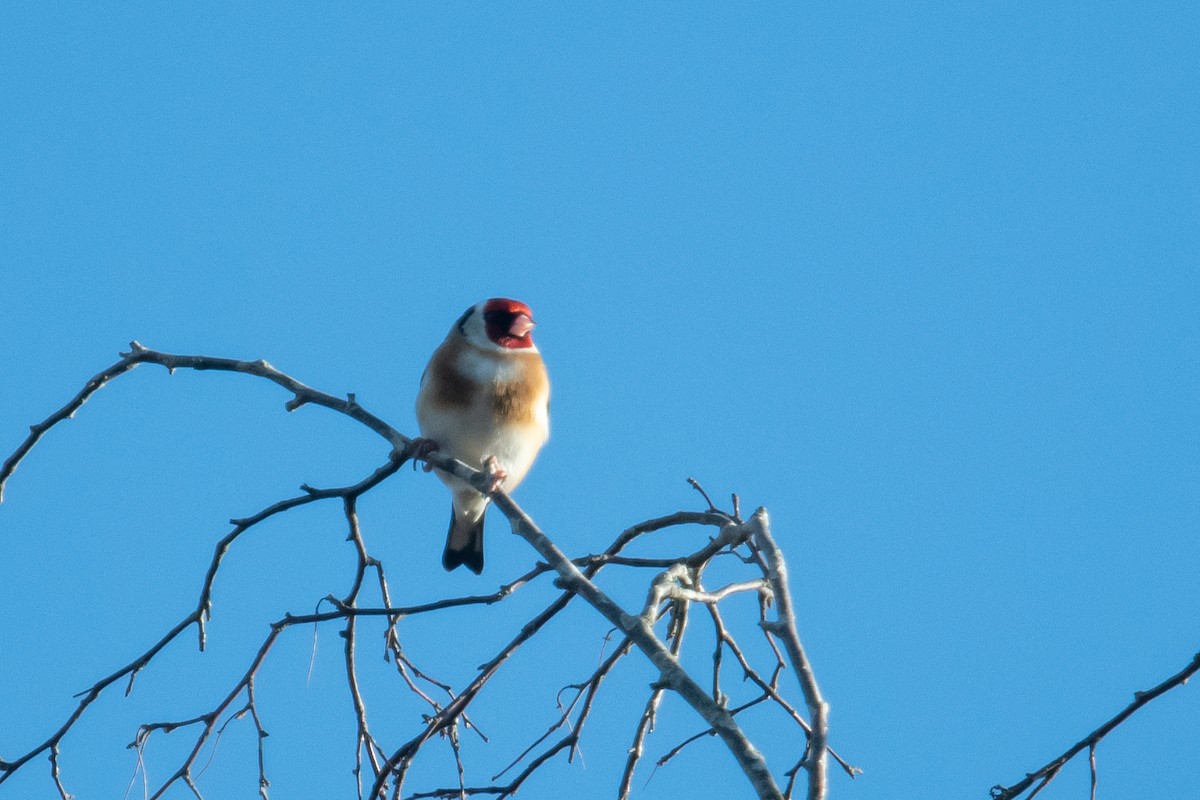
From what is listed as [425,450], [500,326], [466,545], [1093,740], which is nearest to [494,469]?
[425,450]

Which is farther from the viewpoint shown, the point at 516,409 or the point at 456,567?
the point at 456,567

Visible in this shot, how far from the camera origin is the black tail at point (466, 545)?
4980 mm

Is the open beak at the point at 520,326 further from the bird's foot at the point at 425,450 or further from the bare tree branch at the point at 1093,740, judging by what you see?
the bare tree branch at the point at 1093,740

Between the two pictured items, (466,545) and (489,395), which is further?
(466,545)

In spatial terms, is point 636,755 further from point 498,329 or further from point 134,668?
point 498,329

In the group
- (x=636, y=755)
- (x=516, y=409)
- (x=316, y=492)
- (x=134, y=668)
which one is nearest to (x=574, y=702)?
(x=636, y=755)

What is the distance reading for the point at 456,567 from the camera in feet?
16.5

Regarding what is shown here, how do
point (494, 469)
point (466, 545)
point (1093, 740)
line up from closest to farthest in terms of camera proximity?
Result: point (1093, 740) → point (494, 469) → point (466, 545)

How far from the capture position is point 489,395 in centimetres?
441

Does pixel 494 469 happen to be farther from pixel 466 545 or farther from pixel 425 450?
pixel 466 545

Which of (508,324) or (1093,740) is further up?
(508,324)

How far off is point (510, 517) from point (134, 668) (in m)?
0.75

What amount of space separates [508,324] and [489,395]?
0.33 m

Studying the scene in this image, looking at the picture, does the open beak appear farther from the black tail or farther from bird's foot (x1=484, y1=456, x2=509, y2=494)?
the black tail
